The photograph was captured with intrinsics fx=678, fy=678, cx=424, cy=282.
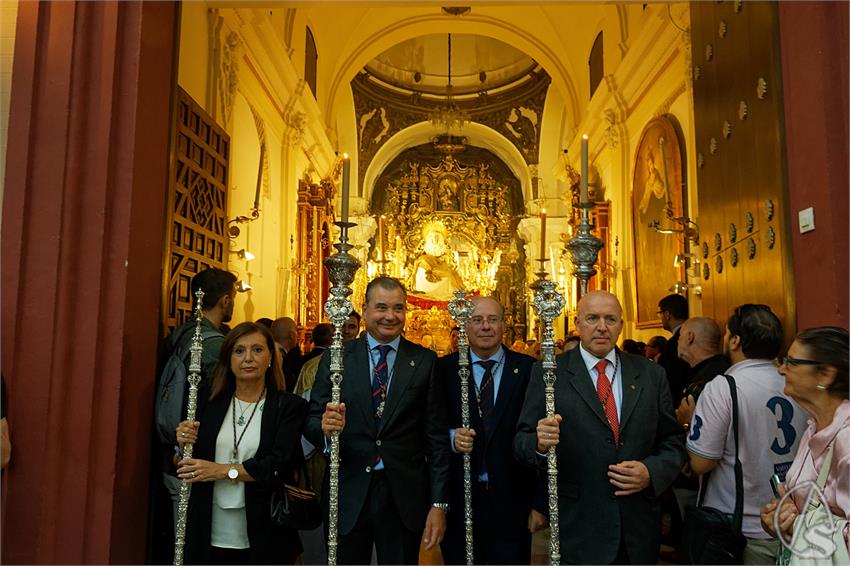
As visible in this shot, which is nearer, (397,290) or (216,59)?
(397,290)

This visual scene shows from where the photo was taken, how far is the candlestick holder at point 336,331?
2.95m

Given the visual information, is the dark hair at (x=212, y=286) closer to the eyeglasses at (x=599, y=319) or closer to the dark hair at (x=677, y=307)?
the eyeglasses at (x=599, y=319)

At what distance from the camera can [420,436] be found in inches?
128

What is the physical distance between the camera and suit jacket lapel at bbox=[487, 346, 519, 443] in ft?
11.2

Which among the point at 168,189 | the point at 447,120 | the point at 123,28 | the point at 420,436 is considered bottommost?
the point at 420,436

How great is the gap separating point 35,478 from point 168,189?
1.65m

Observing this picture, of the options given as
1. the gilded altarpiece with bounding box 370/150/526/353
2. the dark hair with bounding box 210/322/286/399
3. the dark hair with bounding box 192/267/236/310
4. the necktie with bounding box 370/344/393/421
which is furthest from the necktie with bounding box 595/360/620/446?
the gilded altarpiece with bounding box 370/150/526/353

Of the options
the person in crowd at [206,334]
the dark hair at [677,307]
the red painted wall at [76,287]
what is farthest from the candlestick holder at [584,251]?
the dark hair at [677,307]

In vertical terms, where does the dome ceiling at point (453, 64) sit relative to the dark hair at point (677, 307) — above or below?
above

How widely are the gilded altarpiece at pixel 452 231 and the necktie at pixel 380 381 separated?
15653 mm

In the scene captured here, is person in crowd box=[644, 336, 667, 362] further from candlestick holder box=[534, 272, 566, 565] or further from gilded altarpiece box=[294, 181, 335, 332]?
gilded altarpiece box=[294, 181, 335, 332]

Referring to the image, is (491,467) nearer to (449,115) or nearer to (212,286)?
(212,286)

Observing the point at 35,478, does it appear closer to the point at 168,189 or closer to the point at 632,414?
the point at 168,189

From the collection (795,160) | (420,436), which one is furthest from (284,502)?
(795,160)
